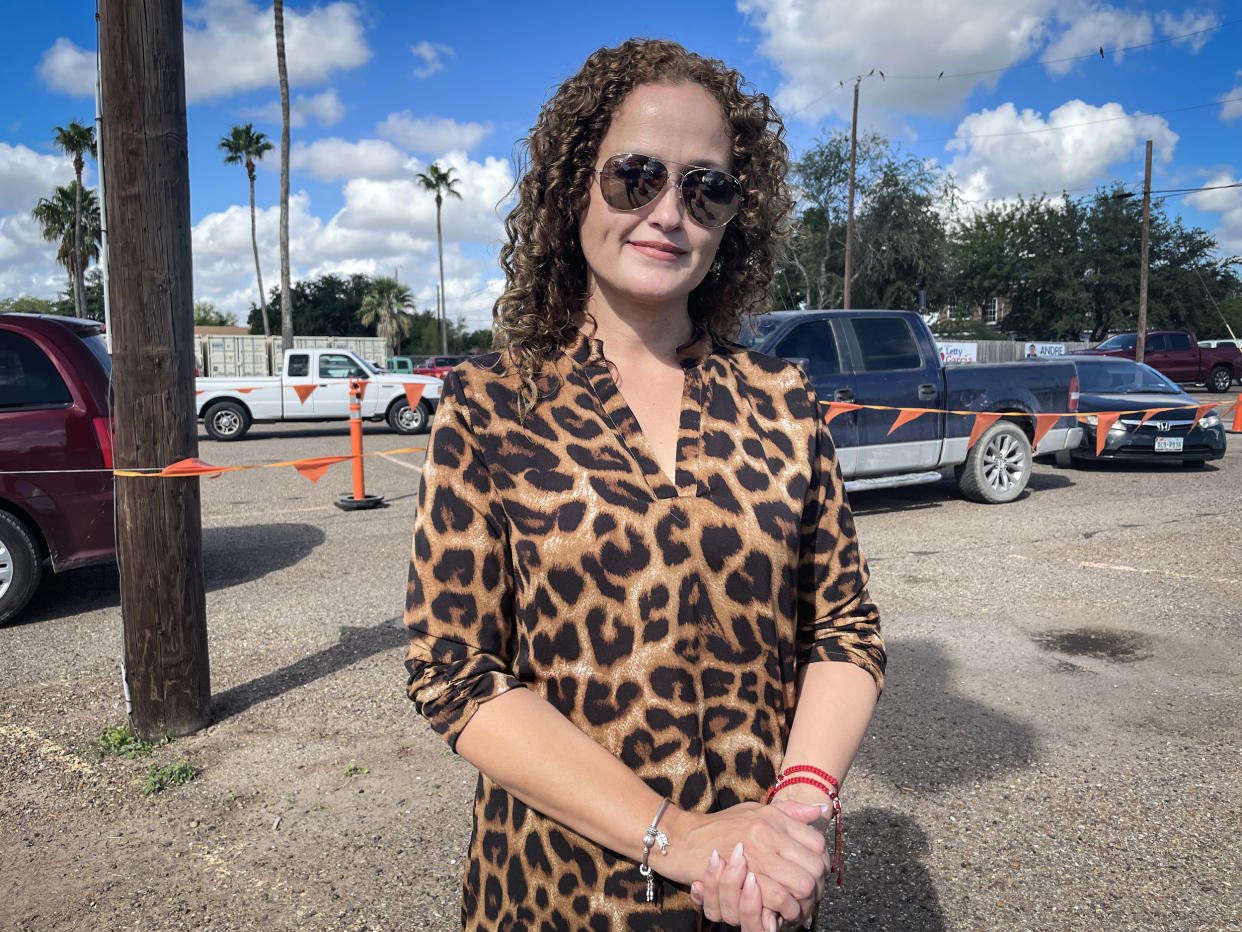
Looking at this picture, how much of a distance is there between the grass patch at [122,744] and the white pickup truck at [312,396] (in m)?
13.5

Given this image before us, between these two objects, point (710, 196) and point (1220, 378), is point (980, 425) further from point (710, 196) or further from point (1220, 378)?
point (1220, 378)

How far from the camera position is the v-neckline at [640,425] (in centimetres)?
138

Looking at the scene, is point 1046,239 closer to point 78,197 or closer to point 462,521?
point 78,197

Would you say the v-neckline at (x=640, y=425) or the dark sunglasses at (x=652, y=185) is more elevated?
the dark sunglasses at (x=652, y=185)

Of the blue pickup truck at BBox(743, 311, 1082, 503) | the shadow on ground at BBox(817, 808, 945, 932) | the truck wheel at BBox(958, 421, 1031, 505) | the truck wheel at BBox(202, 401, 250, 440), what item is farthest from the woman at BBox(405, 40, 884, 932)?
the truck wheel at BBox(202, 401, 250, 440)

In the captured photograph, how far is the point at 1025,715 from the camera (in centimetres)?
421

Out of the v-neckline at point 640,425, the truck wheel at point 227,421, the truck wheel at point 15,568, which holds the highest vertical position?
the v-neckline at point 640,425

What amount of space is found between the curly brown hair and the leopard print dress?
0.49 feet

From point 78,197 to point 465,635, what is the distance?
5057 cm

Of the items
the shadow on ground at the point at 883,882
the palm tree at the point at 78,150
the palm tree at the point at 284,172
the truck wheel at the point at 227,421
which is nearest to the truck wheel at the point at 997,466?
the shadow on ground at the point at 883,882

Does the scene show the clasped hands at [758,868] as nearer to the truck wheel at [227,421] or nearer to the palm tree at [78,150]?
the truck wheel at [227,421]

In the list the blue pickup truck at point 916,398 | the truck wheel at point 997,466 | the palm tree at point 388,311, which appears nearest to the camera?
the blue pickup truck at point 916,398

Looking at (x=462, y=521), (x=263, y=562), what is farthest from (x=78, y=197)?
(x=462, y=521)

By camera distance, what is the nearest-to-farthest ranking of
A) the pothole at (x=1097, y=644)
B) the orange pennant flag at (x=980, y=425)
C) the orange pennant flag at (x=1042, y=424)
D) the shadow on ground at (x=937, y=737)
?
the shadow on ground at (x=937, y=737), the pothole at (x=1097, y=644), the orange pennant flag at (x=980, y=425), the orange pennant flag at (x=1042, y=424)
